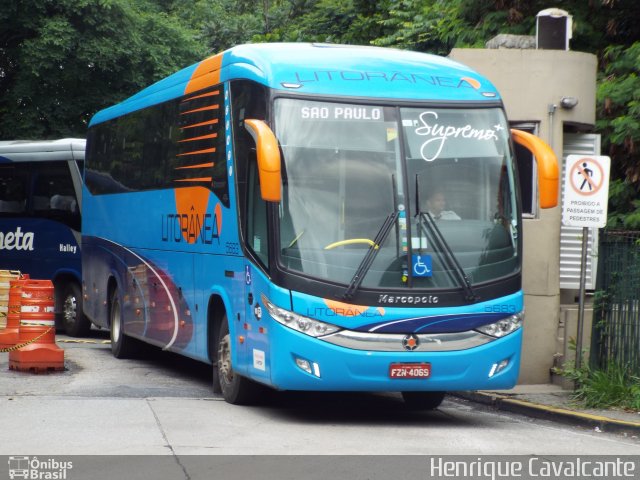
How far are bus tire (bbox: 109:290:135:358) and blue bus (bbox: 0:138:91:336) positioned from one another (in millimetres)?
3617

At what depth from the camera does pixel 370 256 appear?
36.1 feet

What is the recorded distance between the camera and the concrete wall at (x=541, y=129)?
14.6 meters

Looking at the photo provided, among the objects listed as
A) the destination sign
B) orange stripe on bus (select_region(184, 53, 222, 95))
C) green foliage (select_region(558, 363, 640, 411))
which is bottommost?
green foliage (select_region(558, 363, 640, 411))

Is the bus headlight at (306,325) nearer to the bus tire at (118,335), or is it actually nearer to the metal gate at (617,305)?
the metal gate at (617,305)

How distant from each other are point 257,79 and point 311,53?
75 centimetres

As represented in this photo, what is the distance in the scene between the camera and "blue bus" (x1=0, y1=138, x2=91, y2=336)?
71.1ft

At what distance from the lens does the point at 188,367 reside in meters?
17.0

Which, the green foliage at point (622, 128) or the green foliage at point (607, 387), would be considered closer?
the green foliage at point (607, 387)

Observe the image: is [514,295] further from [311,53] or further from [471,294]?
[311,53]

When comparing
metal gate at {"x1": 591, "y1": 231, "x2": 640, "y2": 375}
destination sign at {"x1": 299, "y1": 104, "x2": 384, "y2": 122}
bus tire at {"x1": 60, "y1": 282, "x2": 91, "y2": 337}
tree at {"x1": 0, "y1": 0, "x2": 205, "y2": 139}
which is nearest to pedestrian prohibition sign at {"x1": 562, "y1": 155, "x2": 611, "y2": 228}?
metal gate at {"x1": 591, "y1": 231, "x2": 640, "y2": 375}

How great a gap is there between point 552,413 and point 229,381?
3.41 m

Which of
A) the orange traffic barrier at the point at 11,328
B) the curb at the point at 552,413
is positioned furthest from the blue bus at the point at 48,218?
the curb at the point at 552,413

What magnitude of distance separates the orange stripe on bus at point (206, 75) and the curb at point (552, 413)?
4.76 metres

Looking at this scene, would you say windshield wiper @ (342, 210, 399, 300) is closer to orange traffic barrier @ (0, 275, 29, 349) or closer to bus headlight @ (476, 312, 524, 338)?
bus headlight @ (476, 312, 524, 338)
